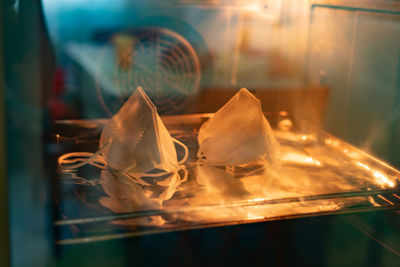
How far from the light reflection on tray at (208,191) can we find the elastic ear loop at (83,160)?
0.05ft

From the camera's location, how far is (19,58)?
1.89ft

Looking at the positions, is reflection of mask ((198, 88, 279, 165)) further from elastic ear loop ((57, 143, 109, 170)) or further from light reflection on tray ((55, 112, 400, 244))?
elastic ear loop ((57, 143, 109, 170))

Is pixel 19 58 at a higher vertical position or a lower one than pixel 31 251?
higher

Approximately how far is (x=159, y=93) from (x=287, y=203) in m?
0.41

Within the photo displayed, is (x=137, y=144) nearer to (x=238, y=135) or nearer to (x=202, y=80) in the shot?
(x=238, y=135)

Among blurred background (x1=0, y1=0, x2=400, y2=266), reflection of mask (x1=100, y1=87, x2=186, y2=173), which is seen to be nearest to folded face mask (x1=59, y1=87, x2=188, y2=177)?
reflection of mask (x1=100, y1=87, x2=186, y2=173)

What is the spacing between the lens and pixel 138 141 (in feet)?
2.73

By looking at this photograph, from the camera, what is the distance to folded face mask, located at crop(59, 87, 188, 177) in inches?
32.9

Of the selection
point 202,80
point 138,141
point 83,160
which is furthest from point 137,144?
point 202,80

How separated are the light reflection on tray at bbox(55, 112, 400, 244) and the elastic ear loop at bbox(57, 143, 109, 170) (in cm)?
1

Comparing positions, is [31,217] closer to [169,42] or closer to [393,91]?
[169,42]

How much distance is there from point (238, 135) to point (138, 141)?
0.65 ft

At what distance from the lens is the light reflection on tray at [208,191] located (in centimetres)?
67

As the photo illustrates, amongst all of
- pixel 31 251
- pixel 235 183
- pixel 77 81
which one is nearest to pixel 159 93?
pixel 77 81
